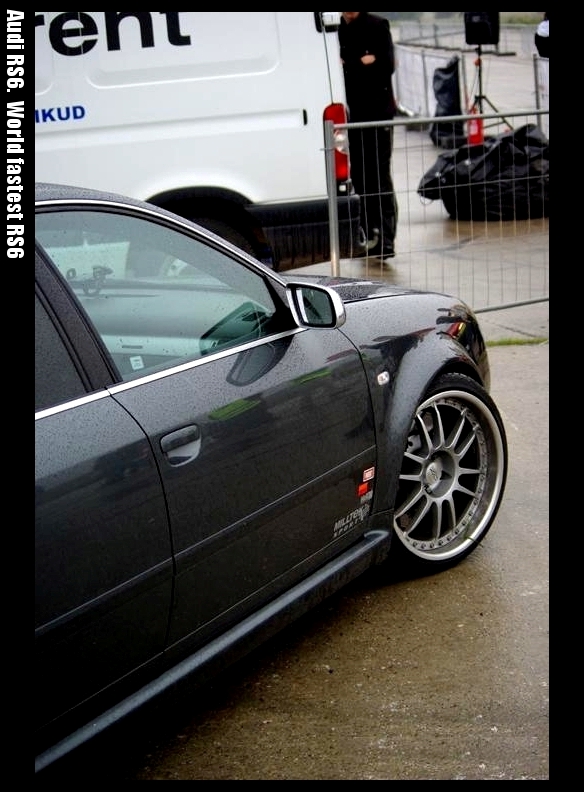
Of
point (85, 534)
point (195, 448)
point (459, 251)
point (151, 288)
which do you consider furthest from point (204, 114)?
point (85, 534)

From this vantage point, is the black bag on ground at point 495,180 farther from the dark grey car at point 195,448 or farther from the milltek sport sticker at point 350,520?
the milltek sport sticker at point 350,520

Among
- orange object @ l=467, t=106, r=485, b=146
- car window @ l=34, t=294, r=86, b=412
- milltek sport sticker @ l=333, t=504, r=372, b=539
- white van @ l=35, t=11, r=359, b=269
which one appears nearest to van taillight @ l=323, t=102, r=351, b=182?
white van @ l=35, t=11, r=359, b=269

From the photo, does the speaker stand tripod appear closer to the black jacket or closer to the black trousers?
the black jacket

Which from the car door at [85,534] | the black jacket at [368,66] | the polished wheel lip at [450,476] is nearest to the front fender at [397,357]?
the polished wheel lip at [450,476]

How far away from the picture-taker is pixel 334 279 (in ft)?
13.7

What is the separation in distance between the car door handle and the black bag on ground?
436cm

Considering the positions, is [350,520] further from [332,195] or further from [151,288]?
[332,195]

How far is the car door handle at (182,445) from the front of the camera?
8.80ft

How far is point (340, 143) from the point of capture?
6707mm

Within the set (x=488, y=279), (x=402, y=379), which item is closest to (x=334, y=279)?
(x=402, y=379)

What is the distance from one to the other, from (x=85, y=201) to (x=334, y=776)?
1.57m

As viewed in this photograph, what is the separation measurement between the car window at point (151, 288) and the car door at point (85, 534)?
6.2 inches
